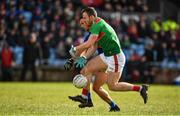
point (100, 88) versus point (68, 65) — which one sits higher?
point (68, 65)

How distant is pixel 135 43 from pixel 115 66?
1747cm

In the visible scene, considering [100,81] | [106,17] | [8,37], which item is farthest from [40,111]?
[106,17]

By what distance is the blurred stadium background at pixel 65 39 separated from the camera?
29.9 m

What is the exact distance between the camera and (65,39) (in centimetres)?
3014

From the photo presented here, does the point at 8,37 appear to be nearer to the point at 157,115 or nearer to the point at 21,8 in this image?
the point at 21,8

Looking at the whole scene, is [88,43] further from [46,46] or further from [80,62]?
[46,46]

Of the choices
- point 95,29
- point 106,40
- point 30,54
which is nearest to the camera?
point 95,29

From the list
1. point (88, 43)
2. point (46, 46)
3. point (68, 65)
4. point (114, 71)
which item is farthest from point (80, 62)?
point (46, 46)

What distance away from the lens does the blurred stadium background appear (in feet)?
98.2

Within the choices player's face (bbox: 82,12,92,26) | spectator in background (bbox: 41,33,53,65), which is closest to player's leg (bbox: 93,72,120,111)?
player's face (bbox: 82,12,92,26)

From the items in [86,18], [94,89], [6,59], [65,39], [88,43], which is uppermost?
[86,18]

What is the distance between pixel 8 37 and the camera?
98.1 feet

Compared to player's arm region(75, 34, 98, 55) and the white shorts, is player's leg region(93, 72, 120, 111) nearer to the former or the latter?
the white shorts

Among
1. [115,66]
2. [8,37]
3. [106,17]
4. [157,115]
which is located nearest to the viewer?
[157,115]
